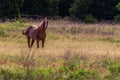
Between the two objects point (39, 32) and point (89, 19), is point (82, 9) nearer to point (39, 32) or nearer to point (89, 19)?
point (89, 19)

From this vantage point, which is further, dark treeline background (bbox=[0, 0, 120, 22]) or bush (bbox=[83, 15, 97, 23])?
dark treeline background (bbox=[0, 0, 120, 22])

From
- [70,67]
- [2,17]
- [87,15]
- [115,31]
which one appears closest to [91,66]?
[70,67]

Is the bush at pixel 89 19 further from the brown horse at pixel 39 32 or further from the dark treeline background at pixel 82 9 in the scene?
the brown horse at pixel 39 32

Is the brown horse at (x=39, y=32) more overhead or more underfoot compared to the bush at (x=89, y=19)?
more overhead

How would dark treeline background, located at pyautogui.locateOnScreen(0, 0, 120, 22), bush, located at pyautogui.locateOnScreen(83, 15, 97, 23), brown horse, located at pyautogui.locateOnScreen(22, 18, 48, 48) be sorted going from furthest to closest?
dark treeline background, located at pyautogui.locateOnScreen(0, 0, 120, 22)
bush, located at pyautogui.locateOnScreen(83, 15, 97, 23)
brown horse, located at pyautogui.locateOnScreen(22, 18, 48, 48)

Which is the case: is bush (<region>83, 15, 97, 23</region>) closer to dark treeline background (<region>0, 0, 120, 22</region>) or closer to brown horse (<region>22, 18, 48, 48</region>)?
dark treeline background (<region>0, 0, 120, 22</region>)

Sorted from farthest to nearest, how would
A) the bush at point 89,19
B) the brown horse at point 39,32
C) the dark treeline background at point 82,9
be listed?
1. the dark treeline background at point 82,9
2. the bush at point 89,19
3. the brown horse at point 39,32

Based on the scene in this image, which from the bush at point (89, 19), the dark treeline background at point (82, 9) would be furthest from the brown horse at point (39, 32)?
the dark treeline background at point (82, 9)

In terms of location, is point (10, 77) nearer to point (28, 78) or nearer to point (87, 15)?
point (28, 78)

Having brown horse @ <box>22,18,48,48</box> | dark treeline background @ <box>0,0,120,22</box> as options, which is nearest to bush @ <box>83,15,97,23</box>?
dark treeline background @ <box>0,0,120,22</box>

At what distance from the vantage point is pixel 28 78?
1002cm

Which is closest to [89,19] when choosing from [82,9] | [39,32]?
[82,9]

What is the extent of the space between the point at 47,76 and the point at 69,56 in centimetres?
480

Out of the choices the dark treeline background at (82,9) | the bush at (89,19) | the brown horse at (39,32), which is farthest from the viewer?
the dark treeline background at (82,9)
